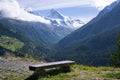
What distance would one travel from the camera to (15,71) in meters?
27.7

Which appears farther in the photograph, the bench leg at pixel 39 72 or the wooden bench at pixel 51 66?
the bench leg at pixel 39 72

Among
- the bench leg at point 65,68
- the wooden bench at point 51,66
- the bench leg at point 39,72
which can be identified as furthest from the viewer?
the bench leg at point 65,68

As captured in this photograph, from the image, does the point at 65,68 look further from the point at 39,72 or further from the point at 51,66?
the point at 39,72

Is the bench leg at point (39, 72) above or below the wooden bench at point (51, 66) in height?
below

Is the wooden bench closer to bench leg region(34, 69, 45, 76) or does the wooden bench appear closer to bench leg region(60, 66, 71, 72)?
bench leg region(60, 66, 71, 72)

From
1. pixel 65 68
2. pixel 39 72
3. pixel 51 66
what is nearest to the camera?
pixel 39 72

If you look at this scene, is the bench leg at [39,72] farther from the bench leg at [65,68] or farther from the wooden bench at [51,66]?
the bench leg at [65,68]

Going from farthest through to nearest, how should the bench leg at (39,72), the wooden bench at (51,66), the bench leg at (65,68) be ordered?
1. the bench leg at (65,68)
2. the bench leg at (39,72)
3. the wooden bench at (51,66)

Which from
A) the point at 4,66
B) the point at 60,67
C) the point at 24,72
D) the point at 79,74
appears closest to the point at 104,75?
the point at 79,74

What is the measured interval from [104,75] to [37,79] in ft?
16.5

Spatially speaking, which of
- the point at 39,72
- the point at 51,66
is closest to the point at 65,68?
the point at 51,66

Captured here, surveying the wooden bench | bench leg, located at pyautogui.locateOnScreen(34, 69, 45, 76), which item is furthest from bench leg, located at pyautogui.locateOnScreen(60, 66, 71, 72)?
bench leg, located at pyautogui.locateOnScreen(34, 69, 45, 76)

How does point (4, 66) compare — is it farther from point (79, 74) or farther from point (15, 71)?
point (79, 74)

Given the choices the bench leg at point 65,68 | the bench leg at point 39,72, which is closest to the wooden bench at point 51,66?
the bench leg at point 65,68
